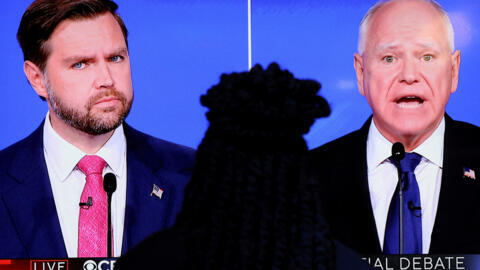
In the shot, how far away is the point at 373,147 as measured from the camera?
13.4ft

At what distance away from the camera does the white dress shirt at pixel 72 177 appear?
A: 3.91 metres

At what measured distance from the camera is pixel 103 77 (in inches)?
156

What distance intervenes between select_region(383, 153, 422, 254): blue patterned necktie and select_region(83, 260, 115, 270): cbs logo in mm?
1463

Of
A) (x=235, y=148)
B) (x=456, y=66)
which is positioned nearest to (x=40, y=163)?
(x=456, y=66)

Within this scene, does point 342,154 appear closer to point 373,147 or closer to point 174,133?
point 373,147

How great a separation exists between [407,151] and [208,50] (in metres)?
1.29

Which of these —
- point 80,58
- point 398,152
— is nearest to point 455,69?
point 398,152

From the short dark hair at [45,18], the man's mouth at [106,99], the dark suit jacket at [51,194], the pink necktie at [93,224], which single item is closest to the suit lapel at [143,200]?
the dark suit jacket at [51,194]

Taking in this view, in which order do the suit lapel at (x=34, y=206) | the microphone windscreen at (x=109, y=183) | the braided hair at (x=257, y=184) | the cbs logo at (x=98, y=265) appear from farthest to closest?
1. the suit lapel at (x=34, y=206)
2. the cbs logo at (x=98, y=265)
3. the microphone windscreen at (x=109, y=183)
4. the braided hair at (x=257, y=184)

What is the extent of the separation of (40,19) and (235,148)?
291 centimetres

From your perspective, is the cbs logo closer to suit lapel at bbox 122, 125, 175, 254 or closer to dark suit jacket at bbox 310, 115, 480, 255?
suit lapel at bbox 122, 125, 175, 254

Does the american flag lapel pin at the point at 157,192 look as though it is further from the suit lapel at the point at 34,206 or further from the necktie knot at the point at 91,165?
the suit lapel at the point at 34,206

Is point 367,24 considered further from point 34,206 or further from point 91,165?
point 34,206

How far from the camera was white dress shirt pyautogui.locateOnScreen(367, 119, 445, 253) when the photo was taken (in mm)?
3924
